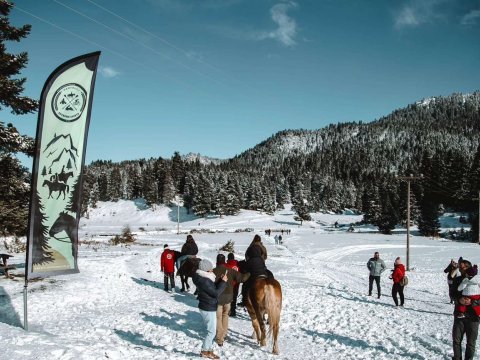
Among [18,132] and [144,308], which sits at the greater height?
[18,132]

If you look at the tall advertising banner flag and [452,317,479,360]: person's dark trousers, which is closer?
[452,317,479,360]: person's dark trousers

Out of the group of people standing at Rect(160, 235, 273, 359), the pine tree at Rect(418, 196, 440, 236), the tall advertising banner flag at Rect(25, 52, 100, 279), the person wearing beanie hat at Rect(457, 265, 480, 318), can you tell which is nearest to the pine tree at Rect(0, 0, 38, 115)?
the tall advertising banner flag at Rect(25, 52, 100, 279)

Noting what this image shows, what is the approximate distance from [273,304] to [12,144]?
10.5 m

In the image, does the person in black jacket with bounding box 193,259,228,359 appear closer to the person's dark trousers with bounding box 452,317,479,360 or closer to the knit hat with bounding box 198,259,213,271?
the knit hat with bounding box 198,259,213,271

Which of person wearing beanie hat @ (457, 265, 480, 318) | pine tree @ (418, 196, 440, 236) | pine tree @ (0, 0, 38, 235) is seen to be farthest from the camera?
pine tree @ (418, 196, 440, 236)

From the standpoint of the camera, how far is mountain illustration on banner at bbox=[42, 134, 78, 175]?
813 centimetres

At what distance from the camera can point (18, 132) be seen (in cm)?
1323

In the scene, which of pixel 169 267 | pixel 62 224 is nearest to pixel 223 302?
pixel 62 224

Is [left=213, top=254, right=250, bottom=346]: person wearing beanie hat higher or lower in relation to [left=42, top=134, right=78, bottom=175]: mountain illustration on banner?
lower

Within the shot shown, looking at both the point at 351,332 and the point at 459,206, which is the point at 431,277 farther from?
the point at 459,206

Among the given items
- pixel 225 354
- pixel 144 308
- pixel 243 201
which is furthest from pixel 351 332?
pixel 243 201

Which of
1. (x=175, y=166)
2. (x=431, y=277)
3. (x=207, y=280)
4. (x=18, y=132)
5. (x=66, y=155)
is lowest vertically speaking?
(x=431, y=277)

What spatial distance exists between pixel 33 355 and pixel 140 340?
287 cm

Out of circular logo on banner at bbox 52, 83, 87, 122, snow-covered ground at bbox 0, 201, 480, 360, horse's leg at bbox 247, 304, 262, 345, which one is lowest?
snow-covered ground at bbox 0, 201, 480, 360
